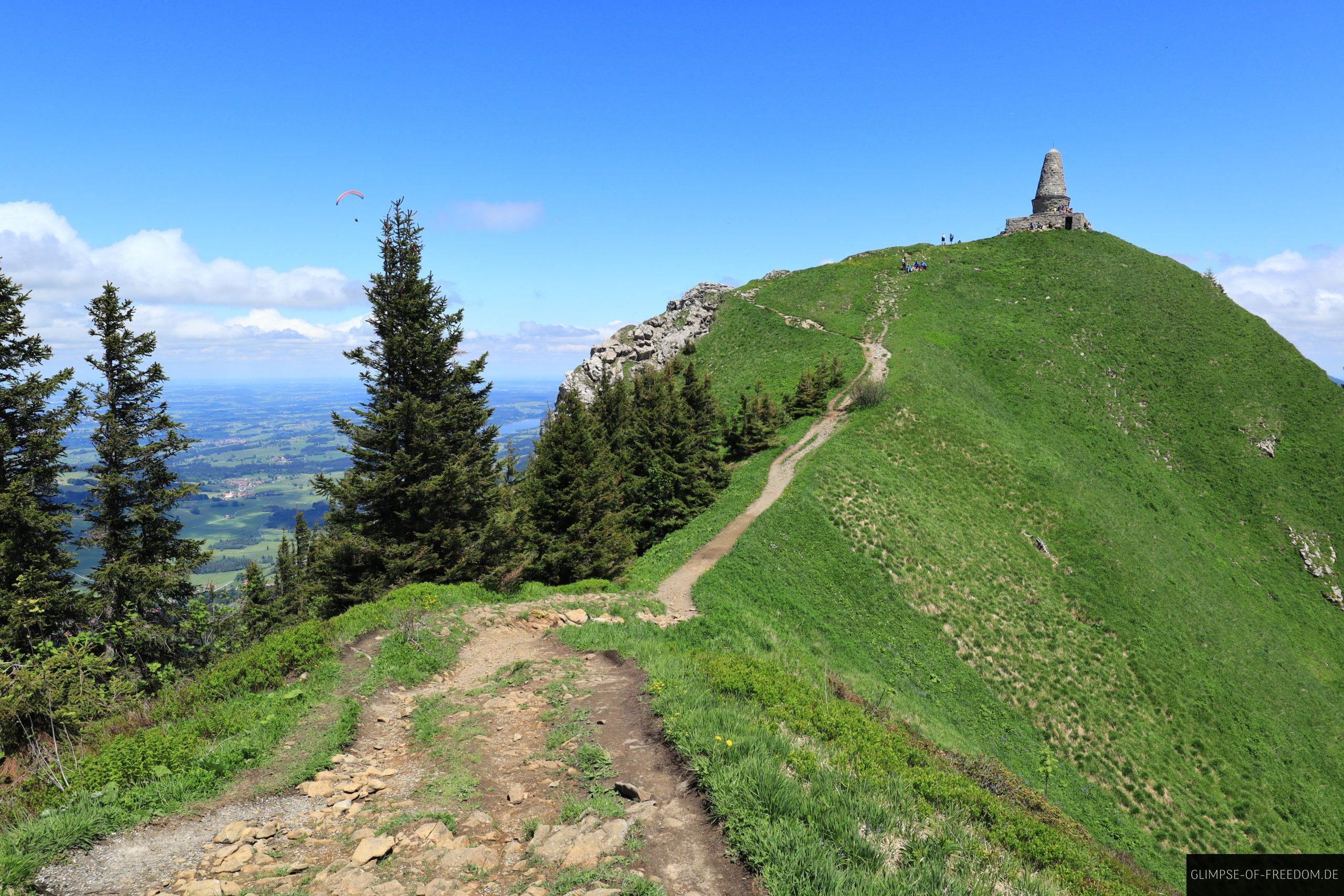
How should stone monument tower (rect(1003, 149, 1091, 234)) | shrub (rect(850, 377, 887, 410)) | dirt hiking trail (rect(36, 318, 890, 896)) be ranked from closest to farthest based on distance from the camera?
dirt hiking trail (rect(36, 318, 890, 896)) < shrub (rect(850, 377, 887, 410)) < stone monument tower (rect(1003, 149, 1091, 234))

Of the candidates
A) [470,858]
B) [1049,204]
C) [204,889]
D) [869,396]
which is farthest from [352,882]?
[1049,204]

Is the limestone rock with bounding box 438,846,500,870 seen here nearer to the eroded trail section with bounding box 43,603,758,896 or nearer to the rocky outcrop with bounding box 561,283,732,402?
the eroded trail section with bounding box 43,603,758,896

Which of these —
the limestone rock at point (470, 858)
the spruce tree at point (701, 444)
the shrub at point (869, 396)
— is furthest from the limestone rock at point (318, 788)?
the shrub at point (869, 396)

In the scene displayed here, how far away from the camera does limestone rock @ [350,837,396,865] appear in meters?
7.37

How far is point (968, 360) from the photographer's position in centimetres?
5662

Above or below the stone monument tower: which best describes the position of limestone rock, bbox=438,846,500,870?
below

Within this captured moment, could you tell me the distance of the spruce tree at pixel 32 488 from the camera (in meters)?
18.0

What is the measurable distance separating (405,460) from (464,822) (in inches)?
743

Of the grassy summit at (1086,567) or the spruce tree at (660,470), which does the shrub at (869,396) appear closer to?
the grassy summit at (1086,567)

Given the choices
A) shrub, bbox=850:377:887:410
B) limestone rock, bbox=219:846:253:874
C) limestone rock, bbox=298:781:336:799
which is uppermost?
shrub, bbox=850:377:887:410

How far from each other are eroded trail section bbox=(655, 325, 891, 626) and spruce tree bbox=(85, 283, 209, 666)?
64.7 ft

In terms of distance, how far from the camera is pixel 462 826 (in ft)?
27.4

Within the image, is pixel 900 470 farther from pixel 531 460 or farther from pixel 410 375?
pixel 410 375

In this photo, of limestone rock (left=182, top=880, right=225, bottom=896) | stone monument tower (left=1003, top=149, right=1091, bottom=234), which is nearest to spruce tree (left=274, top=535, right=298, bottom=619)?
limestone rock (left=182, top=880, right=225, bottom=896)
